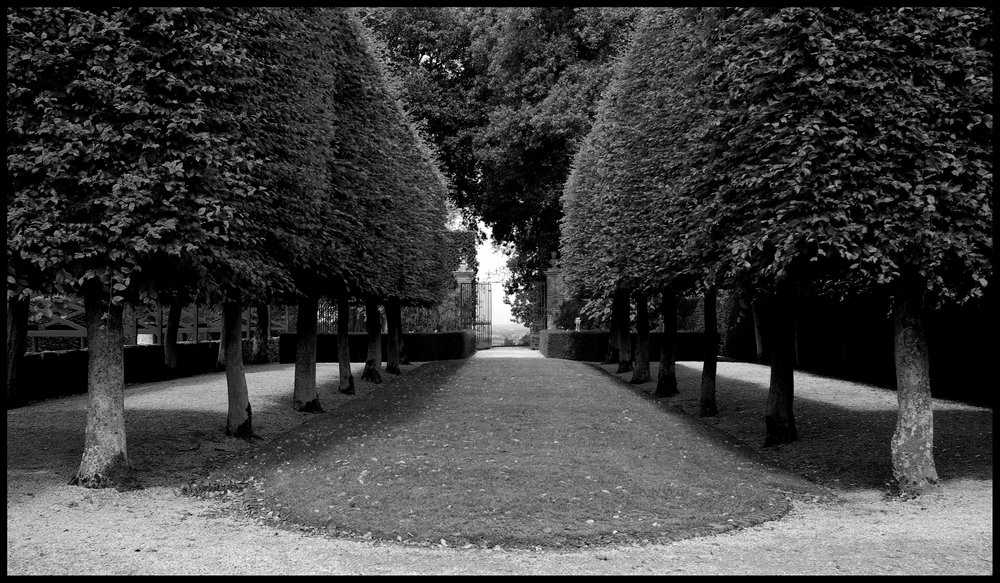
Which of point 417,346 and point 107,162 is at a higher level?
point 107,162

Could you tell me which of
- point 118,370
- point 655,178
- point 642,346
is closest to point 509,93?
point 642,346

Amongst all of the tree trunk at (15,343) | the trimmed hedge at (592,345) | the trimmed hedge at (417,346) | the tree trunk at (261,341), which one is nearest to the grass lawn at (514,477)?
the tree trunk at (15,343)

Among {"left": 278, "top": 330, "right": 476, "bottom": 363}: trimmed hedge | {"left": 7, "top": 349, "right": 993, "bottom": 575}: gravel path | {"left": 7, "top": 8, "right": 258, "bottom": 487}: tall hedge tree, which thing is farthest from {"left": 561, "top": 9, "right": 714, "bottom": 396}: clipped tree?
{"left": 278, "top": 330, "right": 476, "bottom": 363}: trimmed hedge

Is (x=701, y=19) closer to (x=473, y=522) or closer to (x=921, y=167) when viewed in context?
(x=921, y=167)

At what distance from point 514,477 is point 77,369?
14.7 metres

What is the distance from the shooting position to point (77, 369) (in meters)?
18.9

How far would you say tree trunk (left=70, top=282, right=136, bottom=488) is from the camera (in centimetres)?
961

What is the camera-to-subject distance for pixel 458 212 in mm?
41656

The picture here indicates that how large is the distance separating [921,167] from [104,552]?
Answer: 9.97m

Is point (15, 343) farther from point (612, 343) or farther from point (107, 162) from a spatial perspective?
point (612, 343)

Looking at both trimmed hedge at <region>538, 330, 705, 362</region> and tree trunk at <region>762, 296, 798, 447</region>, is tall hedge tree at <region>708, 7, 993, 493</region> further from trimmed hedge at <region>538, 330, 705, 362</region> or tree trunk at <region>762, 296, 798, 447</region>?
trimmed hedge at <region>538, 330, 705, 362</region>

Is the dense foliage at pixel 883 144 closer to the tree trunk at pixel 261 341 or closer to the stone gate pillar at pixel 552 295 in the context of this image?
the tree trunk at pixel 261 341

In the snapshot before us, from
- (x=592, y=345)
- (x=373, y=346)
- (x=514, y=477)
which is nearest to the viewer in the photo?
(x=514, y=477)

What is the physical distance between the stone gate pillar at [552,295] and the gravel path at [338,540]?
76.1ft
